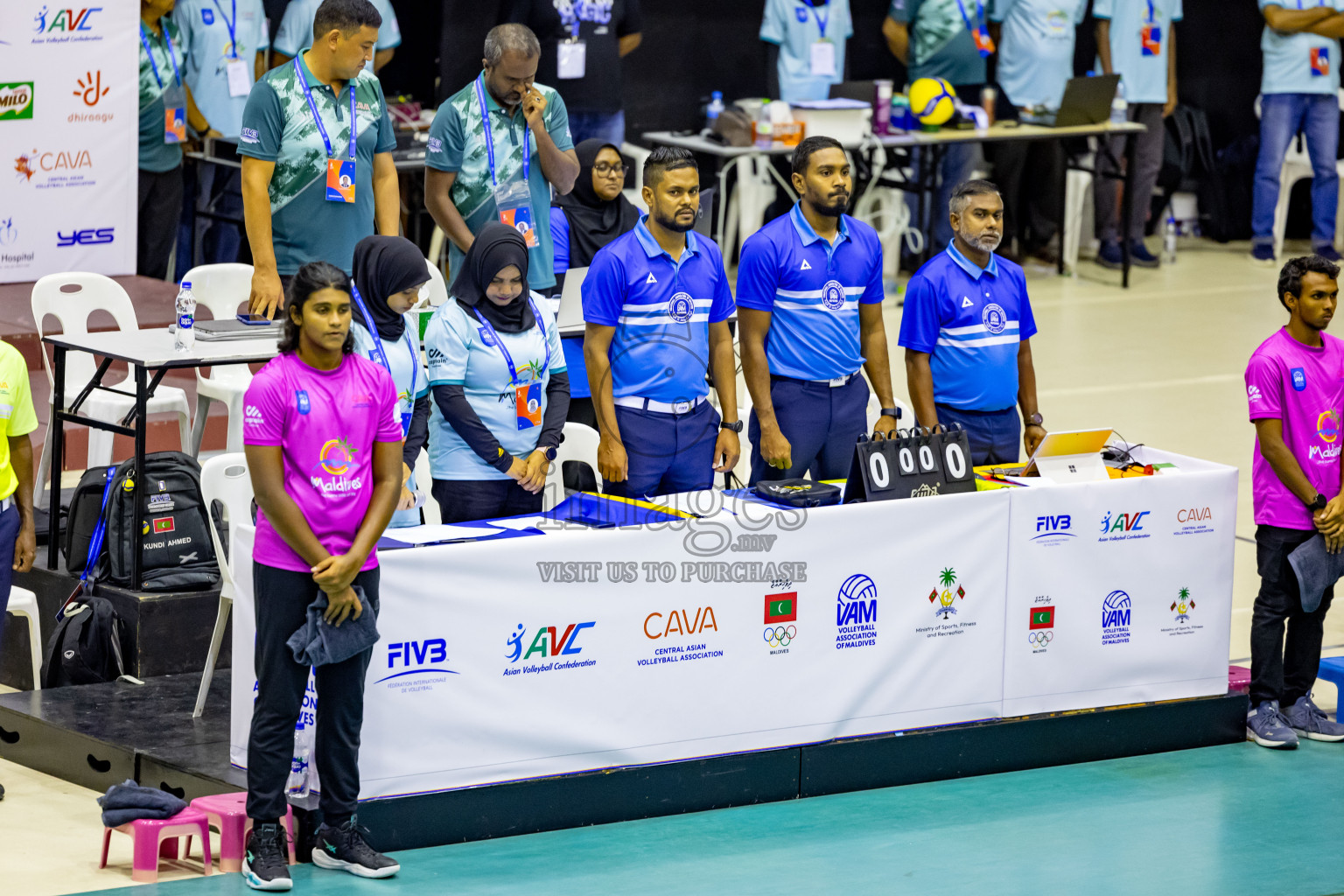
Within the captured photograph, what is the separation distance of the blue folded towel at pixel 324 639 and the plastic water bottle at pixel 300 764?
0.41 meters

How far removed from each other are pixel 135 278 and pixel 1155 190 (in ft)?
29.2

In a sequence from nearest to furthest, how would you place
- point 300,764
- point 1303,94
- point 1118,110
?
point 300,764 < point 1118,110 < point 1303,94

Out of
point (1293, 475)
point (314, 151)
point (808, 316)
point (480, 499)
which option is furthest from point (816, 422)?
point (314, 151)

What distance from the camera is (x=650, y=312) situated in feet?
Result: 19.9

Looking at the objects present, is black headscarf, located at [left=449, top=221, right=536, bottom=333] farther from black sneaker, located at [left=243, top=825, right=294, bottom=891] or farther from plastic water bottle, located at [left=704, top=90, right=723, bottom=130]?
plastic water bottle, located at [left=704, top=90, right=723, bottom=130]

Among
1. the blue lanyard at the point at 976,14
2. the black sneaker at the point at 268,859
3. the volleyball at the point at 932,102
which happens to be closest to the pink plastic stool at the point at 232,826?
the black sneaker at the point at 268,859

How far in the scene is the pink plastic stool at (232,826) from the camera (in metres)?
5.01

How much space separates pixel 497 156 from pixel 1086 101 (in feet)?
23.4

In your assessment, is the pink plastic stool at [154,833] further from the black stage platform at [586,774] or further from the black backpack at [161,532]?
the black backpack at [161,532]

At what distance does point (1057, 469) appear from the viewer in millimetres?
6137

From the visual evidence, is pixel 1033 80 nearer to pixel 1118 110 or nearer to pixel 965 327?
pixel 1118 110

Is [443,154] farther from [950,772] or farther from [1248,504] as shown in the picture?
[1248,504]

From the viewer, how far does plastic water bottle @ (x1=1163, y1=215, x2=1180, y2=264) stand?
595 inches

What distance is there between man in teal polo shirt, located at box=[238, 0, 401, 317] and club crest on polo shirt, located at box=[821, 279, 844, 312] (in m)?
1.85
